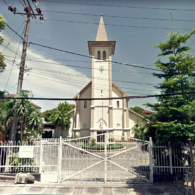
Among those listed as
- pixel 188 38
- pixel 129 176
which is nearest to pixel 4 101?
pixel 129 176

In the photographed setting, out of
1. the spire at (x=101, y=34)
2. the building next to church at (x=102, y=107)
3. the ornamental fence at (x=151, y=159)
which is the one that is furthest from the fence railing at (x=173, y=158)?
the spire at (x=101, y=34)

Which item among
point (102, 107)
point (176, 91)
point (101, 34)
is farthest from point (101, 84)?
point (176, 91)

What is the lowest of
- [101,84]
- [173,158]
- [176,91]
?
[173,158]

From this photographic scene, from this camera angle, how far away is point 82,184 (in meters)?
7.79

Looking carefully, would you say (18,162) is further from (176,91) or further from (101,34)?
(101,34)

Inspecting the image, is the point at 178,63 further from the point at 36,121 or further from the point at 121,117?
the point at 121,117

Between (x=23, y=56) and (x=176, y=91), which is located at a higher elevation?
(x=23, y=56)

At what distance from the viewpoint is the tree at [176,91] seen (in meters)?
6.74

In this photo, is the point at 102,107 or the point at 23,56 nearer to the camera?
the point at 23,56

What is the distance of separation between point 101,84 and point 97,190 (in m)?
20.6

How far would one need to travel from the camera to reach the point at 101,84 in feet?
87.0

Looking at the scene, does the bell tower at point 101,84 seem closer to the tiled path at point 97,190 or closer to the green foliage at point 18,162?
the green foliage at point 18,162

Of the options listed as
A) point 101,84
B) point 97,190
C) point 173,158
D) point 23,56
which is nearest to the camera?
point 97,190

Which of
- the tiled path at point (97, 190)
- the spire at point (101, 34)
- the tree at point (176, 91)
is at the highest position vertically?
the spire at point (101, 34)
